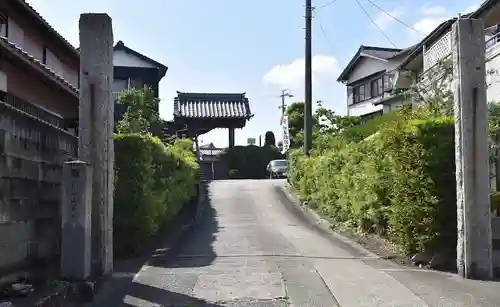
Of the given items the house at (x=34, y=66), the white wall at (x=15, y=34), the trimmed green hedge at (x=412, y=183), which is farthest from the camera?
the white wall at (x=15, y=34)

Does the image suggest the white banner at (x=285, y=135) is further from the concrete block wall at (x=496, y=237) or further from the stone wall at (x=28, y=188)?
the stone wall at (x=28, y=188)

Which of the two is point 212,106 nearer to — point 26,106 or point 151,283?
point 26,106

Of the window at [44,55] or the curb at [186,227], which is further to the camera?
the window at [44,55]

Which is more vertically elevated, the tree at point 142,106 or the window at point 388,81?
the window at point 388,81

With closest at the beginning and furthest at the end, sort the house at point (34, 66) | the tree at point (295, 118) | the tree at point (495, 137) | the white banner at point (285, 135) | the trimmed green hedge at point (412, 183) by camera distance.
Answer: the trimmed green hedge at point (412, 183)
the house at point (34, 66)
the tree at point (495, 137)
the white banner at point (285, 135)
the tree at point (295, 118)

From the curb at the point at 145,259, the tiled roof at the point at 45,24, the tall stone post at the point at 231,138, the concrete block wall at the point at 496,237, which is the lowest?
the curb at the point at 145,259

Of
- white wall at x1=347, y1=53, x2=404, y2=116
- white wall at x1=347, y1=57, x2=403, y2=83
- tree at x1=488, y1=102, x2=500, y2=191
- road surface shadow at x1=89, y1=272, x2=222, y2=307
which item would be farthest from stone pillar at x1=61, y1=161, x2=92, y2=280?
white wall at x1=347, y1=53, x2=404, y2=116

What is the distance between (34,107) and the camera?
1071 cm

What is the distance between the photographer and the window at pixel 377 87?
3796 cm

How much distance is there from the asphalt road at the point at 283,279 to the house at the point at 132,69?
2610 cm

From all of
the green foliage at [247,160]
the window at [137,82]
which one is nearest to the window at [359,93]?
the green foliage at [247,160]

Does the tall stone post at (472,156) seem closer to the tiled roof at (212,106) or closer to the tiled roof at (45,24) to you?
the tiled roof at (45,24)

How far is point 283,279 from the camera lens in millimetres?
8164

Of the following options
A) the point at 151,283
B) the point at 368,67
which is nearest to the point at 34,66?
the point at 151,283
